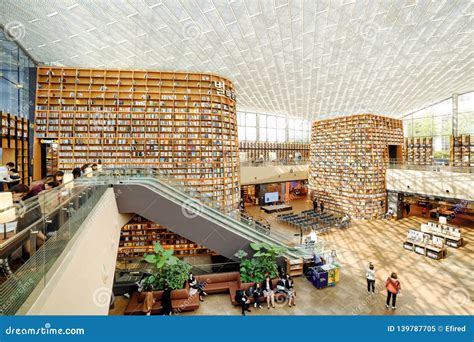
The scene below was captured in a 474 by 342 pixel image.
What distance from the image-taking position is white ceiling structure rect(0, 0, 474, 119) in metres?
7.64

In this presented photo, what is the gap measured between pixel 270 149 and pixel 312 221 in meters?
12.3

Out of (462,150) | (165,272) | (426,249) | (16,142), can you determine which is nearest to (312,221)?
(426,249)

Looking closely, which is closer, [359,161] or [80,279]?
[80,279]

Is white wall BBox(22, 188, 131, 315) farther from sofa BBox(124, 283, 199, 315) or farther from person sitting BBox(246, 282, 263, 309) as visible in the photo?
person sitting BBox(246, 282, 263, 309)

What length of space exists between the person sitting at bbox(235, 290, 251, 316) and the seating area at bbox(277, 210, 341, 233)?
261 inches

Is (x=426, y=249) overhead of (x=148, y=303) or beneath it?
overhead

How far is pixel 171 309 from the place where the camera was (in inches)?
229

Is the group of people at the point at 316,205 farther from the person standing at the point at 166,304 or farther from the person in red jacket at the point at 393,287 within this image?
the person standing at the point at 166,304

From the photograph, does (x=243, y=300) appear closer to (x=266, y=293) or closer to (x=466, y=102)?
(x=266, y=293)

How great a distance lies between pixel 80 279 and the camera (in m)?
2.61
